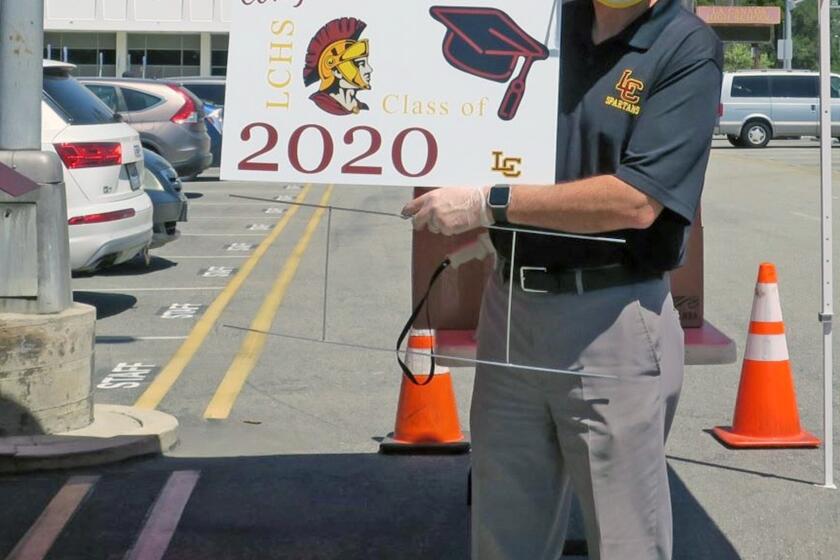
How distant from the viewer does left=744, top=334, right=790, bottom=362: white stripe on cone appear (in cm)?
682

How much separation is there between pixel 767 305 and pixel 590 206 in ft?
12.8

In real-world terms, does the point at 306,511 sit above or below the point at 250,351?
below

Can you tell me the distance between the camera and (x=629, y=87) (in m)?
3.17

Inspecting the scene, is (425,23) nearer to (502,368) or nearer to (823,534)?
(502,368)

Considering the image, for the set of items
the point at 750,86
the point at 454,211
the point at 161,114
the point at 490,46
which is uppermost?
the point at 750,86

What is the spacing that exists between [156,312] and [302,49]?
7998 mm

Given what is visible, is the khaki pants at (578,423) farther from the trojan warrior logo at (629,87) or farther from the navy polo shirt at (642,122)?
the trojan warrior logo at (629,87)

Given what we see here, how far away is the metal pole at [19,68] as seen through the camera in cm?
663

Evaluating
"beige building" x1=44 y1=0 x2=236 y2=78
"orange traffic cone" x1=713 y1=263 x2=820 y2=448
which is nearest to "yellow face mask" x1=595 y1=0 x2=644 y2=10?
"orange traffic cone" x1=713 y1=263 x2=820 y2=448

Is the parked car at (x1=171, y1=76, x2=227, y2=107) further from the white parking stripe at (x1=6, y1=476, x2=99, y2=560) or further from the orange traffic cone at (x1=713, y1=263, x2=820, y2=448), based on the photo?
the white parking stripe at (x1=6, y1=476, x2=99, y2=560)

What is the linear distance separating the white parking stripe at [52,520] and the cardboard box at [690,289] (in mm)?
2565

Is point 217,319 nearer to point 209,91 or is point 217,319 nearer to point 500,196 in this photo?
point 500,196

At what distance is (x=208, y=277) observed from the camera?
13.3m

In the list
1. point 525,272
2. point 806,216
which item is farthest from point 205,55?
point 525,272
